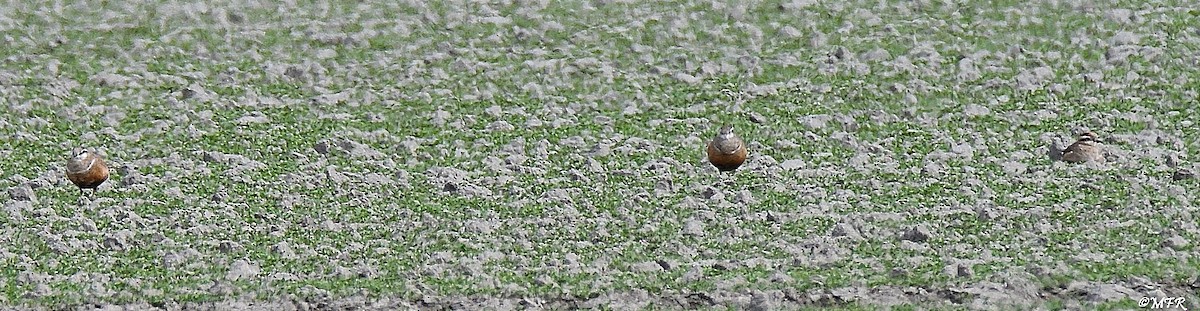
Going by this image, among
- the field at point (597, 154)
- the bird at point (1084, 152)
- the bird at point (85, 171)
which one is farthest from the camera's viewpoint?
the bird at point (1084, 152)

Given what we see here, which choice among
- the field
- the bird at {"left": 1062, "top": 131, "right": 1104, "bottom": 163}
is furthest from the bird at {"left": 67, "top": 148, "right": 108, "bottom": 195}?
the bird at {"left": 1062, "top": 131, "right": 1104, "bottom": 163}

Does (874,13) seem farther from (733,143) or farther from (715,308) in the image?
(715,308)

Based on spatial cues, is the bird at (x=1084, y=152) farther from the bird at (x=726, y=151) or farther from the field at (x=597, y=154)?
the bird at (x=726, y=151)

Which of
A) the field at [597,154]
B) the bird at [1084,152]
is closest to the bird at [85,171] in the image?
the field at [597,154]

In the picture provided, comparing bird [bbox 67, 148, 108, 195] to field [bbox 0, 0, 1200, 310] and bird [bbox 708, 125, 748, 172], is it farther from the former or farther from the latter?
bird [bbox 708, 125, 748, 172]

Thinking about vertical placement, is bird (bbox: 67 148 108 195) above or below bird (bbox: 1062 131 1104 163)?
above
